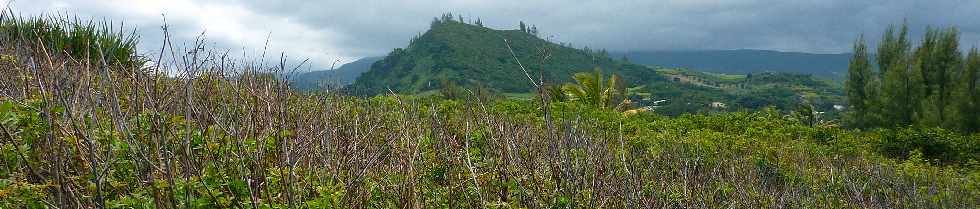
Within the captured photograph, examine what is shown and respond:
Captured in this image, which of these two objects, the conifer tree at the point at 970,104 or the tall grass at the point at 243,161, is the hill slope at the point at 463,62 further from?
the tall grass at the point at 243,161

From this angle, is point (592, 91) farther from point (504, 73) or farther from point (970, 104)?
point (504, 73)

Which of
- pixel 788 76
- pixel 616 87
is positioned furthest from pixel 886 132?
pixel 788 76

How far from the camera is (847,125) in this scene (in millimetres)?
32625

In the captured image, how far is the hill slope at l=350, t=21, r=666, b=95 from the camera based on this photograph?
105 metres

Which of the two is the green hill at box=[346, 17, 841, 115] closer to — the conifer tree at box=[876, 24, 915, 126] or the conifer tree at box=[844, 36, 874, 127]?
the conifer tree at box=[844, 36, 874, 127]

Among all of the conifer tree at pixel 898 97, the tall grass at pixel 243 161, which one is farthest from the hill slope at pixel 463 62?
the tall grass at pixel 243 161

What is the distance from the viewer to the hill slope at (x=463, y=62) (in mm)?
104812

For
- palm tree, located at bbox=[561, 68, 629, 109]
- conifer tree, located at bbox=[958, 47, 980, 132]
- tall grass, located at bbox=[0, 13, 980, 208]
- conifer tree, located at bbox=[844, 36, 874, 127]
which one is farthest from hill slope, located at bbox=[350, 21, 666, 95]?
tall grass, located at bbox=[0, 13, 980, 208]

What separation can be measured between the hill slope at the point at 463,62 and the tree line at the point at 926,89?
62910mm

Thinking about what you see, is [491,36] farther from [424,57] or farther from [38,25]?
[38,25]

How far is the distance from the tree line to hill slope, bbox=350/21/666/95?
62.9 meters

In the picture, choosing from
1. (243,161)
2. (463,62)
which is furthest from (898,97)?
(463,62)

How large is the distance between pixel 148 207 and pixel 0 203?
0.57m

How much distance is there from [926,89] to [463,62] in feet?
295
